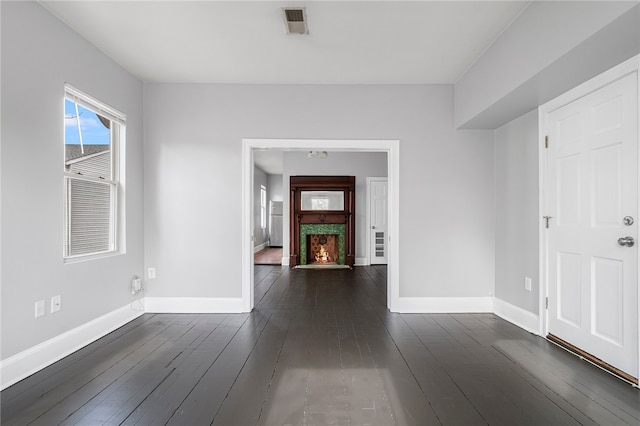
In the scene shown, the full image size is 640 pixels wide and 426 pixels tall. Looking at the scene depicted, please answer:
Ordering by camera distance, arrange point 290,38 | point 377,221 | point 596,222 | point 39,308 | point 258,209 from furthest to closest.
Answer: point 258,209
point 377,221
point 290,38
point 596,222
point 39,308

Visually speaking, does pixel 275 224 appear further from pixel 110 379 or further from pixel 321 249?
pixel 110 379

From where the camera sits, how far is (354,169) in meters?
7.52

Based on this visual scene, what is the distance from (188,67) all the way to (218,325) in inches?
104

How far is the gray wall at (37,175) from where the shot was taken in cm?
220

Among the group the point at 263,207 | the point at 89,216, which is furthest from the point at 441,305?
the point at 263,207

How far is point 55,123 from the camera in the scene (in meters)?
2.58

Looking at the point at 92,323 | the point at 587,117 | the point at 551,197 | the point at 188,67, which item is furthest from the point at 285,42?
the point at 92,323

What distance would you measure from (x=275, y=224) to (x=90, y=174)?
9.06 metres

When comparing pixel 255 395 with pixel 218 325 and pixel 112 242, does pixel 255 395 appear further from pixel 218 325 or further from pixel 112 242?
pixel 112 242

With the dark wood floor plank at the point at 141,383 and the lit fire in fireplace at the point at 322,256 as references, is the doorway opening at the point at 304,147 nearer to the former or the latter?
the dark wood floor plank at the point at 141,383

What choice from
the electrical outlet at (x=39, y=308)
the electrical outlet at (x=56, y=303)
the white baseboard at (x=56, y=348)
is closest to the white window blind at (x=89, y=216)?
the electrical outlet at (x=56, y=303)

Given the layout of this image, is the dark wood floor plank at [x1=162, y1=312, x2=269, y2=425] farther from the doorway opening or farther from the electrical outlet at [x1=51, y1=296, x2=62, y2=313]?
the electrical outlet at [x1=51, y1=296, x2=62, y2=313]

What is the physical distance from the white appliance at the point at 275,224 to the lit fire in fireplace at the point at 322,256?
471 cm

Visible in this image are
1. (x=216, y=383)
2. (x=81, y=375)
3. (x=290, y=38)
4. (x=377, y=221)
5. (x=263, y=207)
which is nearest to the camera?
(x=216, y=383)
